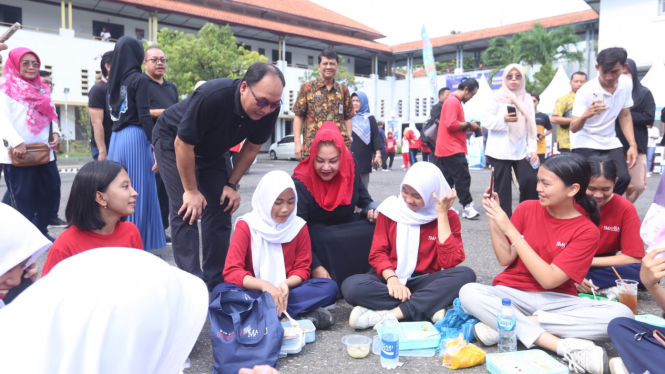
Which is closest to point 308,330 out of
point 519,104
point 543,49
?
point 519,104

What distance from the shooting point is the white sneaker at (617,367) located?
7.06 ft

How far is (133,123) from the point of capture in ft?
13.6

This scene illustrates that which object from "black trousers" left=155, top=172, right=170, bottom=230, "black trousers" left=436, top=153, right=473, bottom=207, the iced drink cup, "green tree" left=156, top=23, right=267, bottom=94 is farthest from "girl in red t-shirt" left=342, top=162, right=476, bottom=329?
"green tree" left=156, top=23, right=267, bottom=94

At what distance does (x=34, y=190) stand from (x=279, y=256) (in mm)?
2853

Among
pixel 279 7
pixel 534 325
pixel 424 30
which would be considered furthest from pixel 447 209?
pixel 279 7

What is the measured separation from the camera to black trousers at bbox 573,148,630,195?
4.16m

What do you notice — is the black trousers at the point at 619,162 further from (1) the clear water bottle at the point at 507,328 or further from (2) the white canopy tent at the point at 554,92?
(2) the white canopy tent at the point at 554,92

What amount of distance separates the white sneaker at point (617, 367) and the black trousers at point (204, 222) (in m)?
2.40

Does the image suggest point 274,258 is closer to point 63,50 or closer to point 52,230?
point 52,230

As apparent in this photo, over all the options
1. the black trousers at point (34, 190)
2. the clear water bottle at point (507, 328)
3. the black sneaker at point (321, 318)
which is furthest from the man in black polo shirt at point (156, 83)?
the clear water bottle at point (507, 328)

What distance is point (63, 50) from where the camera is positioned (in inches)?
898

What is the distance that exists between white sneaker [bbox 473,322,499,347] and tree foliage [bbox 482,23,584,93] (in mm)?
27456

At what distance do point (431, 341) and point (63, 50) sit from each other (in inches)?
985

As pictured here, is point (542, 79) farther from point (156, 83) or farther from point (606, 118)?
point (156, 83)
